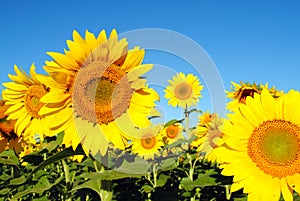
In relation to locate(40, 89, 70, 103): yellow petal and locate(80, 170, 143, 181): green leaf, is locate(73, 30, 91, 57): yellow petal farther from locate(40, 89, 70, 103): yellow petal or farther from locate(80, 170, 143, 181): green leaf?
locate(80, 170, 143, 181): green leaf

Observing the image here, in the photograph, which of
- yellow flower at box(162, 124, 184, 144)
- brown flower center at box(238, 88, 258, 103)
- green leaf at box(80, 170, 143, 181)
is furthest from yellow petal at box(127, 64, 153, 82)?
yellow flower at box(162, 124, 184, 144)

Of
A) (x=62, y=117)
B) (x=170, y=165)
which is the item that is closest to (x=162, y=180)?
(x=170, y=165)

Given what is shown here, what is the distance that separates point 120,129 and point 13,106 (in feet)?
4.99

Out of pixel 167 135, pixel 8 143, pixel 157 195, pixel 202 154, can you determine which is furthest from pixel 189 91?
pixel 8 143

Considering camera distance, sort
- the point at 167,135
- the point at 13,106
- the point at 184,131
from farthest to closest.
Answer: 1. the point at 167,135
2. the point at 184,131
3. the point at 13,106

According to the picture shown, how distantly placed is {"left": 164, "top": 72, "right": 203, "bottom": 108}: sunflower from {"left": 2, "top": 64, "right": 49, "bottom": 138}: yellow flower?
7.78 meters

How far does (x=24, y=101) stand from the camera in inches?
150

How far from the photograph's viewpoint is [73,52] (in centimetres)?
268

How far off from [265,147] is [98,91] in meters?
1.47

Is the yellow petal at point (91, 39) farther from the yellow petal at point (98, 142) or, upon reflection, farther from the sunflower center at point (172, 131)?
the sunflower center at point (172, 131)

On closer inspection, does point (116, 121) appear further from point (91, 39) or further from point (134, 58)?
point (91, 39)

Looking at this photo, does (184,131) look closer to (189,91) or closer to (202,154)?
(202,154)

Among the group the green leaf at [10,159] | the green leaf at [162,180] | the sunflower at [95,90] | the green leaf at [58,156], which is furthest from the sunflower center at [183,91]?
the green leaf at [58,156]

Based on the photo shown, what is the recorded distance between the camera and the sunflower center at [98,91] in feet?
9.12
